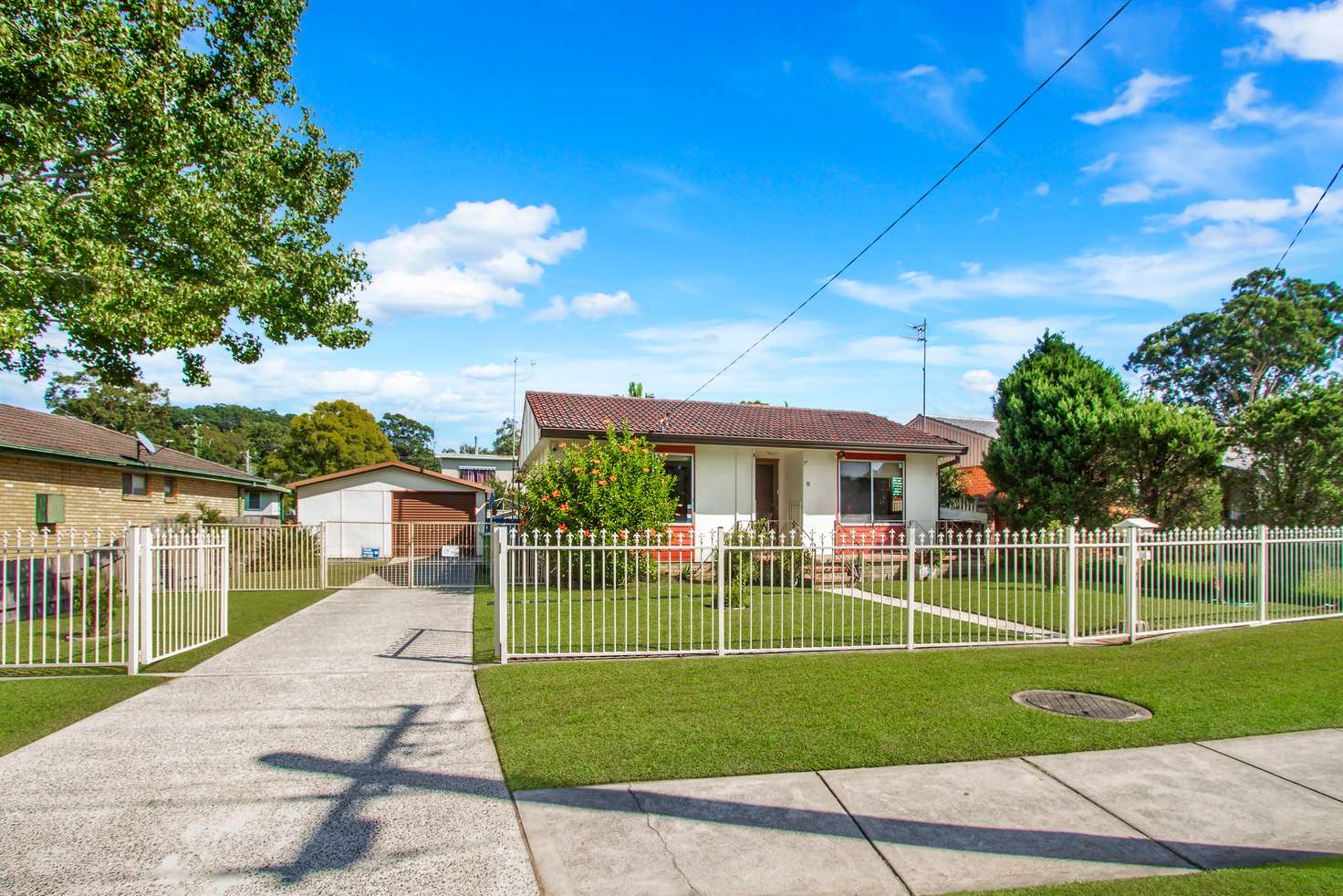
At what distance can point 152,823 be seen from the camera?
430 centimetres

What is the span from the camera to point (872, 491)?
64.0ft

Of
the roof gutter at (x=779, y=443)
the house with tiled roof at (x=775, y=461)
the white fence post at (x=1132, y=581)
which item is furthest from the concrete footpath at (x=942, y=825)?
the house with tiled roof at (x=775, y=461)

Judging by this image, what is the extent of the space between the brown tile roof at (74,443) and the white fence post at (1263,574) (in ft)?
68.9

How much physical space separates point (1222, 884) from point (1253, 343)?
4725 centimetres

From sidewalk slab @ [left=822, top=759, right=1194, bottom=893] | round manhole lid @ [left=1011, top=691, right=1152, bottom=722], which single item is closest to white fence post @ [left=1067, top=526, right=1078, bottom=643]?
round manhole lid @ [left=1011, top=691, right=1152, bottom=722]

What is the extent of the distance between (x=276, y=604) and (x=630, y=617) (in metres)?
7.45

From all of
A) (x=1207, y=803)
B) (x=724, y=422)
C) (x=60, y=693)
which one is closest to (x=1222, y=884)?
(x=1207, y=803)

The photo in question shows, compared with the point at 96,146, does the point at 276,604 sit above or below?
below

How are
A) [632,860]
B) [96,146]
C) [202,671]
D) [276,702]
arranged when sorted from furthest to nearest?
[96,146]
[202,671]
[276,702]
[632,860]

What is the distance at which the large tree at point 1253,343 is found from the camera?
3909cm

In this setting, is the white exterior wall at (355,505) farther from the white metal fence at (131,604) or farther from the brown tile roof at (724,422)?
the white metal fence at (131,604)

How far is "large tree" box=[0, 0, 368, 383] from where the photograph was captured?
9672 mm

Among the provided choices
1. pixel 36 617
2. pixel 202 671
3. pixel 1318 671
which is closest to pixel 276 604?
pixel 36 617

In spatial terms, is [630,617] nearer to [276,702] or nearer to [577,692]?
[577,692]
